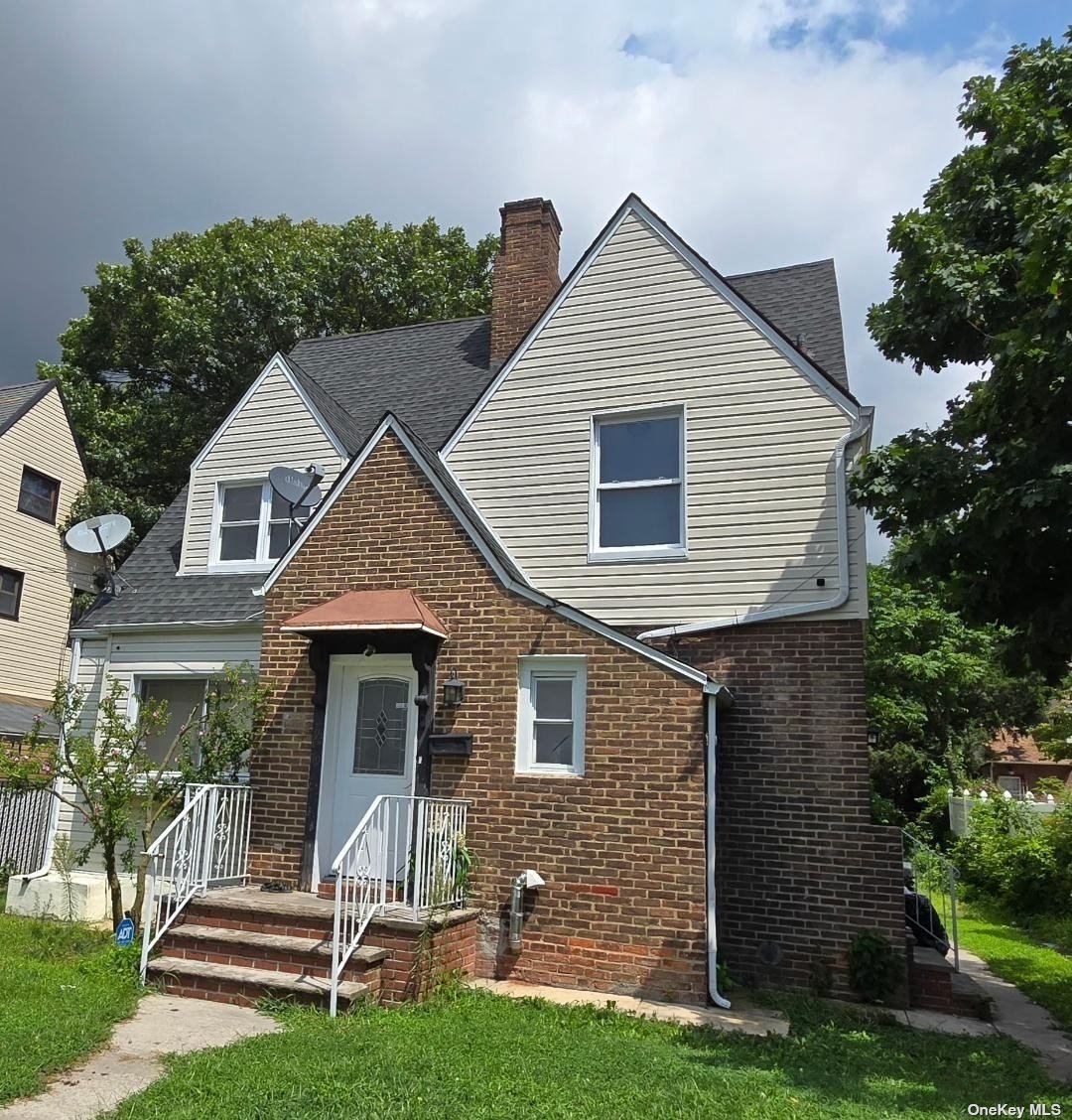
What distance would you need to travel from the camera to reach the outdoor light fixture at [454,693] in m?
8.82

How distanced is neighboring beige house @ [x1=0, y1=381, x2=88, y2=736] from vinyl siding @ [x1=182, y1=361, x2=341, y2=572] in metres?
9.92

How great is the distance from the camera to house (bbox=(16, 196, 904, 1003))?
788 centimetres

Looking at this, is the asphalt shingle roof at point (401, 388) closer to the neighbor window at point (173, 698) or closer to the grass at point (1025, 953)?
the neighbor window at point (173, 698)

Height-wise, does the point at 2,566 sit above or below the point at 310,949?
above

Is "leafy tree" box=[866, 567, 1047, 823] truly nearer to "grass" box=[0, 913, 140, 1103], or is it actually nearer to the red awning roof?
the red awning roof

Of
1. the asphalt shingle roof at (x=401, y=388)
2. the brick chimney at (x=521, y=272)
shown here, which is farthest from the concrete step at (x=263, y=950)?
the brick chimney at (x=521, y=272)

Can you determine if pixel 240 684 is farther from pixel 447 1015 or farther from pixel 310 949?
pixel 447 1015

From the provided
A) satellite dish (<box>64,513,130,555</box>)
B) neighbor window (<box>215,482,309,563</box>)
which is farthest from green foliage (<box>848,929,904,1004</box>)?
satellite dish (<box>64,513,130,555</box>)

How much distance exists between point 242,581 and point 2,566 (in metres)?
12.0

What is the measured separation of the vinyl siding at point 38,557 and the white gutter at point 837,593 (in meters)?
17.2

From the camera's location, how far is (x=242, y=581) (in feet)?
38.5

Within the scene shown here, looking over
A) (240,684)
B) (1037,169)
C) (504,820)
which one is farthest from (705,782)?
(1037,169)

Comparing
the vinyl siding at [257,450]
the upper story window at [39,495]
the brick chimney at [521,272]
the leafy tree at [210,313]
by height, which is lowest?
the vinyl siding at [257,450]

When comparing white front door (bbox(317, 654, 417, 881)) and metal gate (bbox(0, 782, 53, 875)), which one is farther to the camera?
metal gate (bbox(0, 782, 53, 875))
